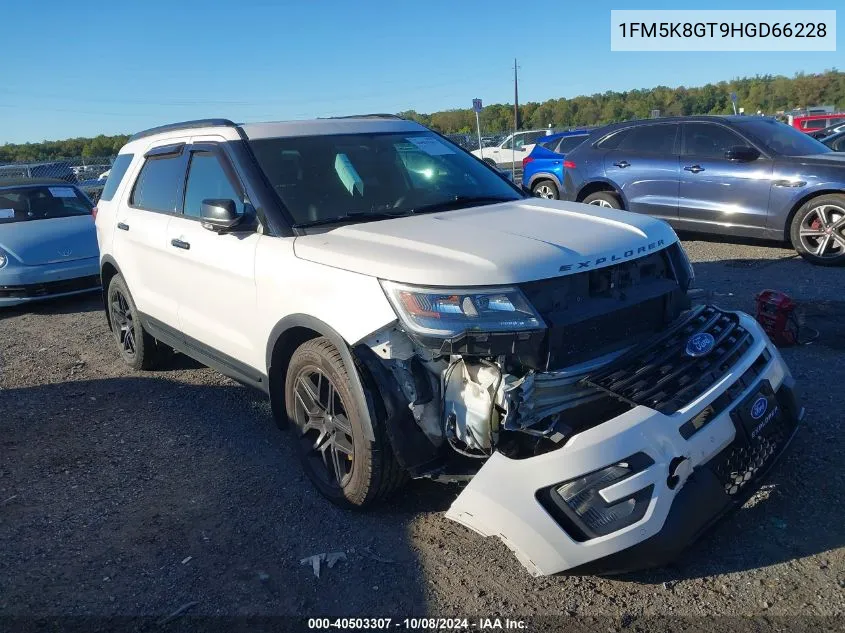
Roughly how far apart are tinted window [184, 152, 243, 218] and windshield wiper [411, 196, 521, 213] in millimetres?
1022

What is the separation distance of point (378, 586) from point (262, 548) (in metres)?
0.64

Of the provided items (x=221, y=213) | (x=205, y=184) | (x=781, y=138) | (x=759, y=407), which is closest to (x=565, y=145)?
(x=781, y=138)

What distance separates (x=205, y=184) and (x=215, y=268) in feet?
1.97

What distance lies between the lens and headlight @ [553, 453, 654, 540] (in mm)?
2564

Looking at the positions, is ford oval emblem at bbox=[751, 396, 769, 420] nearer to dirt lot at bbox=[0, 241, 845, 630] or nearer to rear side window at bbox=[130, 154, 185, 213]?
dirt lot at bbox=[0, 241, 845, 630]

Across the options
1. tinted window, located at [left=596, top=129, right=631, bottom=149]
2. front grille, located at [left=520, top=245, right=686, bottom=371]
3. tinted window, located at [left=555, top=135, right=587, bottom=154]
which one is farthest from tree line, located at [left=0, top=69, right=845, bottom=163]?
front grille, located at [left=520, top=245, right=686, bottom=371]

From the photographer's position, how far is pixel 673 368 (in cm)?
295

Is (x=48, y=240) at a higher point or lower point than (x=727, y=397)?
higher

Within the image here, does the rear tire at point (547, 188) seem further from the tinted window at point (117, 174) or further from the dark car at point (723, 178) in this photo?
the tinted window at point (117, 174)

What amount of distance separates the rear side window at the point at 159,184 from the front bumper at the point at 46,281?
11.9 feet

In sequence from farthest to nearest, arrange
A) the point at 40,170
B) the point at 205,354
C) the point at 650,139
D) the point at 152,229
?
the point at 40,170
the point at 650,139
the point at 152,229
the point at 205,354

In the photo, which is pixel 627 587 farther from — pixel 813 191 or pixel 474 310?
pixel 813 191

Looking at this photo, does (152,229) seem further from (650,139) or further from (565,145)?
(565,145)

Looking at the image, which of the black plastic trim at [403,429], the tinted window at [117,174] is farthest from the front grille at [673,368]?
the tinted window at [117,174]
